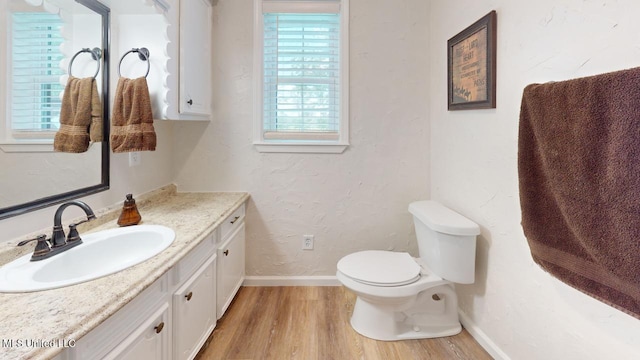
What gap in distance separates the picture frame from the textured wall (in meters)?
0.39

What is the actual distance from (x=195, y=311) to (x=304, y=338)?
2.21ft

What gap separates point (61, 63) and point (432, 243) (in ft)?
6.76

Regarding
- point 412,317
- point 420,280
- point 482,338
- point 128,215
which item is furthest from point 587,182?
point 128,215

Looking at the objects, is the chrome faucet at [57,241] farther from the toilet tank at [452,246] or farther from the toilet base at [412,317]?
the toilet tank at [452,246]

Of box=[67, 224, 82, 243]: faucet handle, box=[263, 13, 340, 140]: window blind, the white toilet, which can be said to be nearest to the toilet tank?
the white toilet

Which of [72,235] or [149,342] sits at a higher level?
[72,235]

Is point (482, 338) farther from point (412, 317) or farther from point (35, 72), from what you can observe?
point (35, 72)

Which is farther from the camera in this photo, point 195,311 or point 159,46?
point 159,46

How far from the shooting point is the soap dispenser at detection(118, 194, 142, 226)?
1.51 metres

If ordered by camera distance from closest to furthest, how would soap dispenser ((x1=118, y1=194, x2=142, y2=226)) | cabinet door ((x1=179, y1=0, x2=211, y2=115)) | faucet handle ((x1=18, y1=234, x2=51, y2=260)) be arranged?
faucet handle ((x1=18, y1=234, x2=51, y2=260)) < soap dispenser ((x1=118, y1=194, x2=142, y2=226)) < cabinet door ((x1=179, y1=0, x2=211, y2=115))

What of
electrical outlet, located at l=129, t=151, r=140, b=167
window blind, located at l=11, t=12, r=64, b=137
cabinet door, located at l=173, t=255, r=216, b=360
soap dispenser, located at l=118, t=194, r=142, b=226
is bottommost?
cabinet door, located at l=173, t=255, r=216, b=360

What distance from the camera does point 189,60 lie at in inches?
76.0

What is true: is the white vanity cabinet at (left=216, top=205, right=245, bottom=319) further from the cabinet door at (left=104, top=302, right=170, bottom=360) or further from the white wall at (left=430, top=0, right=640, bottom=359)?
the white wall at (left=430, top=0, right=640, bottom=359)

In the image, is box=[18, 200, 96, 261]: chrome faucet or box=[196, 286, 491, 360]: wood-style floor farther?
box=[196, 286, 491, 360]: wood-style floor
